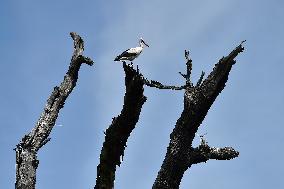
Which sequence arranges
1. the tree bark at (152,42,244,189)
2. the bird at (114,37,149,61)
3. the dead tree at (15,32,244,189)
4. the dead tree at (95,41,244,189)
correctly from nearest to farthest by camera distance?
the dead tree at (95,41,244,189), the dead tree at (15,32,244,189), the tree bark at (152,42,244,189), the bird at (114,37,149,61)

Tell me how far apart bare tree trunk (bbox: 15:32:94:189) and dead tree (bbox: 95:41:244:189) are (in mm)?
1717

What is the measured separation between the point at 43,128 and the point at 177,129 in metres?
2.55

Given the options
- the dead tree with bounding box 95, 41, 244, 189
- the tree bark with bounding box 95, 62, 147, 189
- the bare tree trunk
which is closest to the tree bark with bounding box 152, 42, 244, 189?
the dead tree with bounding box 95, 41, 244, 189

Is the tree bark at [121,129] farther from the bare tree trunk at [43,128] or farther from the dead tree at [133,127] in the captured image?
the bare tree trunk at [43,128]

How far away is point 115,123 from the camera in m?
5.55

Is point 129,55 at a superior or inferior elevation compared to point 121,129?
superior

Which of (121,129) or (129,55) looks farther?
(129,55)

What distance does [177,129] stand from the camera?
6.64 m

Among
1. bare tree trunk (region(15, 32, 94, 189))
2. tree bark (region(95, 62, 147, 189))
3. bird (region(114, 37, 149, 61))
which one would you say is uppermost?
bird (region(114, 37, 149, 61))

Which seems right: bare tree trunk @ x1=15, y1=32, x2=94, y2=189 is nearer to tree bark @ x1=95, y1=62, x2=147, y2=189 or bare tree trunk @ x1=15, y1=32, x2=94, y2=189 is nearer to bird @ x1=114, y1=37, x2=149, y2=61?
bird @ x1=114, y1=37, x2=149, y2=61

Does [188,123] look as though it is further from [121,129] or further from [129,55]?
[129,55]

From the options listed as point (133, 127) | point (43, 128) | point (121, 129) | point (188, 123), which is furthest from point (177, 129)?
point (43, 128)

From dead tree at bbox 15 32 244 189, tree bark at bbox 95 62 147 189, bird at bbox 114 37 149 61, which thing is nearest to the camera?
tree bark at bbox 95 62 147 189

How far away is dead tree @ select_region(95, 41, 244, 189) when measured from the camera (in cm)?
534
